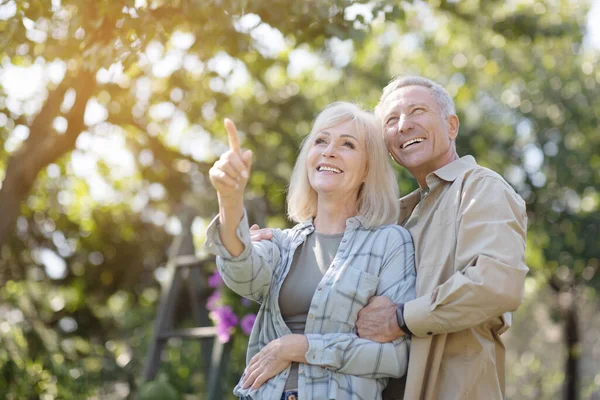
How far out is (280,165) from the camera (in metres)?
7.59

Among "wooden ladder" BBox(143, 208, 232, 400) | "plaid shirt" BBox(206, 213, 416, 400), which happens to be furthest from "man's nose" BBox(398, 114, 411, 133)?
"wooden ladder" BBox(143, 208, 232, 400)

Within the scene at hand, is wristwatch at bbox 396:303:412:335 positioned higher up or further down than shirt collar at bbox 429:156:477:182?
further down

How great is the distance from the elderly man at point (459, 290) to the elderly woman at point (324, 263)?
0.07m

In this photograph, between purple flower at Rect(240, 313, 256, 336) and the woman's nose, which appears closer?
the woman's nose

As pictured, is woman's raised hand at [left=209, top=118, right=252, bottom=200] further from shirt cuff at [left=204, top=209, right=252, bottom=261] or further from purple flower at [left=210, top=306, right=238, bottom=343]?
purple flower at [left=210, top=306, right=238, bottom=343]

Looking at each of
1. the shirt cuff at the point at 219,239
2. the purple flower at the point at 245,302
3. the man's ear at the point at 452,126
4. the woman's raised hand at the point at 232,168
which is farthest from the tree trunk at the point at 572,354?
the woman's raised hand at the point at 232,168

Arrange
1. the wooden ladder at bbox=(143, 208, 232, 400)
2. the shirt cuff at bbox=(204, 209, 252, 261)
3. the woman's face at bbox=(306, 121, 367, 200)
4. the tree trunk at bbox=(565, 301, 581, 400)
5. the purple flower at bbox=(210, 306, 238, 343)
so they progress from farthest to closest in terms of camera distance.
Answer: the tree trunk at bbox=(565, 301, 581, 400), the wooden ladder at bbox=(143, 208, 232, 400), the purple flower at bbox=(210, 306, 238, 343), the woman's face at bbox=(306, 121, 367, 200), the shirt cuff at bbox=(204, 209, 252, 261)

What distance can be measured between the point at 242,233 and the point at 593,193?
807 cm

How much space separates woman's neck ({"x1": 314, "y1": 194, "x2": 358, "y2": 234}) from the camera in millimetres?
2572

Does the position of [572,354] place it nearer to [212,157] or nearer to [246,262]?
[212,157]

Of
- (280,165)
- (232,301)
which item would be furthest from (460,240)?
(280,165)

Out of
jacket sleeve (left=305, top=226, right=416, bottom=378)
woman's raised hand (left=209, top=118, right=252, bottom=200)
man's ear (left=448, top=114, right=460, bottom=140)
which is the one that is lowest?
jacket sleeve (left=305, top=226, right=416, bottom=378)

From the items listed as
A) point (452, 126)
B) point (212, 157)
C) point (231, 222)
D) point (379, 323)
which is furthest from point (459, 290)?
point (212, 157)

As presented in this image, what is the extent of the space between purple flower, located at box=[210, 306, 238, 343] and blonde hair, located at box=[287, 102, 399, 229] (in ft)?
9.10
